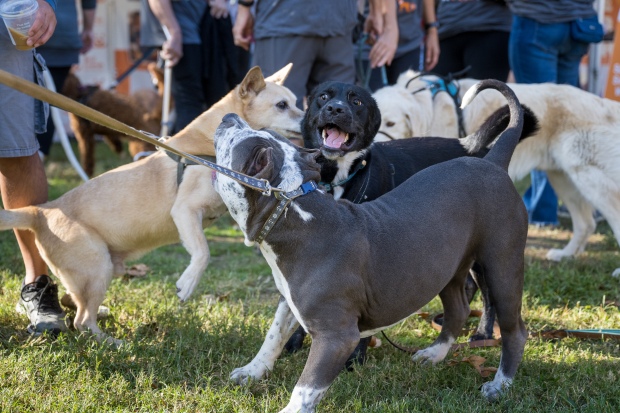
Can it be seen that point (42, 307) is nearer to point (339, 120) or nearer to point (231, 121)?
point (231, 121)

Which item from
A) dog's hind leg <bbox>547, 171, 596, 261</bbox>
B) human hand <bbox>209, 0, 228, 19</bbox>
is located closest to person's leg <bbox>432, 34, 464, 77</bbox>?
dog's hind leg <bbox>547, 171, 596, 261</bbox>

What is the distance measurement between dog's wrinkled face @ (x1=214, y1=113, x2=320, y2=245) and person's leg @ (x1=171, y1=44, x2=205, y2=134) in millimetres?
4124

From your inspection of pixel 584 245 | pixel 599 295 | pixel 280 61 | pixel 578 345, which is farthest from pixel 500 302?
pixel 584 245

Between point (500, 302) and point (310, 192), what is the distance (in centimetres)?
99

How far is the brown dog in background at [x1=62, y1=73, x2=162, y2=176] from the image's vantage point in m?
8.60

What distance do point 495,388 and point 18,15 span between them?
260cm

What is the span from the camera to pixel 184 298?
3469mm

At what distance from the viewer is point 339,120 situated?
3.60 m

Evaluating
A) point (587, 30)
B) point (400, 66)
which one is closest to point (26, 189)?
point (400, 66)

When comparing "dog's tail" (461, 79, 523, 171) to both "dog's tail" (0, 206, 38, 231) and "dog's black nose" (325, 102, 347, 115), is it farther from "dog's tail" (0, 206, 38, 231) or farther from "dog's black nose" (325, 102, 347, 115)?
"dog's tail" (0, 206, 38, 231)

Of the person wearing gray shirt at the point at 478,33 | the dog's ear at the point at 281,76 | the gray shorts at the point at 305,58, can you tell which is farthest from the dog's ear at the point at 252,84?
A: the person wearing gray shirt at the point at 478,33

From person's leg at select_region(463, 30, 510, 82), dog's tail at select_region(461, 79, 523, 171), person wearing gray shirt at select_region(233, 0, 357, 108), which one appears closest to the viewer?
dog's tail at select_region(461, 79, 523, 171)

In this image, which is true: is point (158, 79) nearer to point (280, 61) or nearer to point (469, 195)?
point (280, 61)

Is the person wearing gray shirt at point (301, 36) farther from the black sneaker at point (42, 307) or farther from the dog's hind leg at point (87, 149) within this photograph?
the dog's hind leg at point (87, 149)
